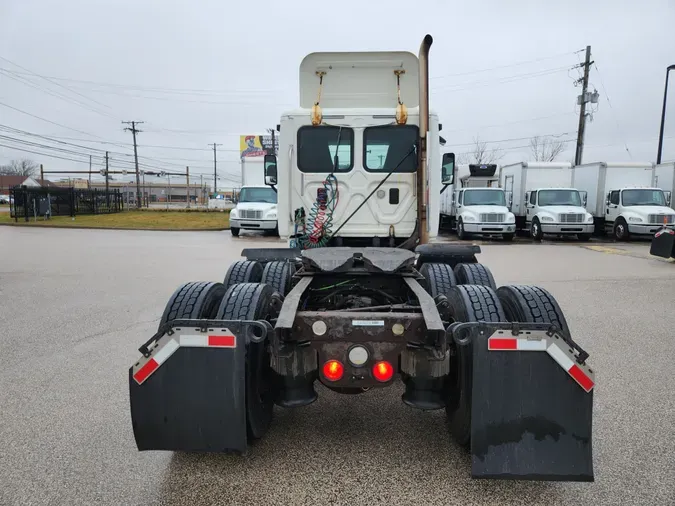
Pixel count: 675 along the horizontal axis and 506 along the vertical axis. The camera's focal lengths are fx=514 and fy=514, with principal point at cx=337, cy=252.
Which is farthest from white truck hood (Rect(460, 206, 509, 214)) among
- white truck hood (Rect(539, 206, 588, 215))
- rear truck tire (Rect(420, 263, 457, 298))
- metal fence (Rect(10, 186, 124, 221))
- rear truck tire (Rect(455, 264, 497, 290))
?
metal fence (Rect(10, 186, 124, 221))

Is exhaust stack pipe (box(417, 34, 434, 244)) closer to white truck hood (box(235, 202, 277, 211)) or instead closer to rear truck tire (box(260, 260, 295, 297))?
rear truck tire (box(260, 260, 295, 297))

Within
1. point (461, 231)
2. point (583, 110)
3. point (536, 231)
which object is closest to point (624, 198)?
point (536, 231)

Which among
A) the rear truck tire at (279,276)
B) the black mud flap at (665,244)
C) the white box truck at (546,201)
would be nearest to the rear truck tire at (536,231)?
the white box truck at (546,201)

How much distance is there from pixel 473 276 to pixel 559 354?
2.25m

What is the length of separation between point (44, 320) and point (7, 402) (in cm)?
296

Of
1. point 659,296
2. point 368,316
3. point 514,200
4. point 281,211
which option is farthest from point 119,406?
point 514,200

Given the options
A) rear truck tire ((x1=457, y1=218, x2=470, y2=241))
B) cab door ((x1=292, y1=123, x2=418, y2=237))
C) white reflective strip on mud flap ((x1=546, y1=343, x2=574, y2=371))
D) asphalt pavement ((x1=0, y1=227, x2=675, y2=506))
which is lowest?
asphalt pavement ((x1=0, y1=227, x2=675, y2=506))

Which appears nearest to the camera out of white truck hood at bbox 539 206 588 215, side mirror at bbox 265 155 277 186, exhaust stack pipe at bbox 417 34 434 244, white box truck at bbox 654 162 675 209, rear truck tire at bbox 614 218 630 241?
exhaust stack pipe at bbox 417 34 434 244

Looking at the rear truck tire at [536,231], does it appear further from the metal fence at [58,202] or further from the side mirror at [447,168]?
the metal fence at [58,202]

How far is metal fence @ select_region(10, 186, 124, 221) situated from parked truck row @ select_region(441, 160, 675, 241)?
2259 cm

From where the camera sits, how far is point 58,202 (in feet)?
105

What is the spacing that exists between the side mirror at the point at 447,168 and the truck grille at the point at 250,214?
14.7 m

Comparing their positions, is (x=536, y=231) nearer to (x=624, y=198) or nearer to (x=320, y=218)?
(x=624, y=198)

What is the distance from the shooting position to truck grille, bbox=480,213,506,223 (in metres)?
19.8
